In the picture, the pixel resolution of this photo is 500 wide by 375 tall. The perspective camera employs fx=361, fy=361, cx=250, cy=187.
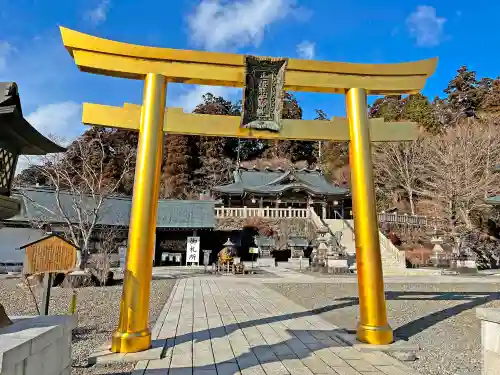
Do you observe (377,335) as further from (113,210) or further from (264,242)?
(113,210)

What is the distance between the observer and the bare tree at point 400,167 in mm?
33938

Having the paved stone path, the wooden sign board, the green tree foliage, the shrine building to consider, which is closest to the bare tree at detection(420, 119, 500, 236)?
the green tree foliage

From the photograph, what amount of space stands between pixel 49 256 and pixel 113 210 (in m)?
18.5

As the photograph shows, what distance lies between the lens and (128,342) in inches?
183

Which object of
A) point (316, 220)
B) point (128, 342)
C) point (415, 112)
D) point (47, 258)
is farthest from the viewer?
point (415, 112)

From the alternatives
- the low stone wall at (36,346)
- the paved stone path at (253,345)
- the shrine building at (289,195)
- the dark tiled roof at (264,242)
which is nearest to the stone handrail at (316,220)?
the shrine building at (289,195)

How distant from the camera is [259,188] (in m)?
32.8

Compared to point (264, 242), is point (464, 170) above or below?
above

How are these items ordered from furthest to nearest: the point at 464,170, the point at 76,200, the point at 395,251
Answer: the point at 464,170 < the point at 395,251 < the point at 76,200

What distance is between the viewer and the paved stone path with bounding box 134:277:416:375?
4242 mm

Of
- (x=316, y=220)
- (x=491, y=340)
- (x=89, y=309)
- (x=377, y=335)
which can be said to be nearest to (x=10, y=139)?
(x=491, y=340)

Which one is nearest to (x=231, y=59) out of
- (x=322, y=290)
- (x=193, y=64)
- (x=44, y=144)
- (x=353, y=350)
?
(x=193, y=64)

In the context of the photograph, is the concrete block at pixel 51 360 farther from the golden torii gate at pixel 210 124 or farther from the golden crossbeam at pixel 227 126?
the golden crossbeam at pixel 227 126

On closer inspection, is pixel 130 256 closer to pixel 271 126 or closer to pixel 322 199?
pixel 271 126
